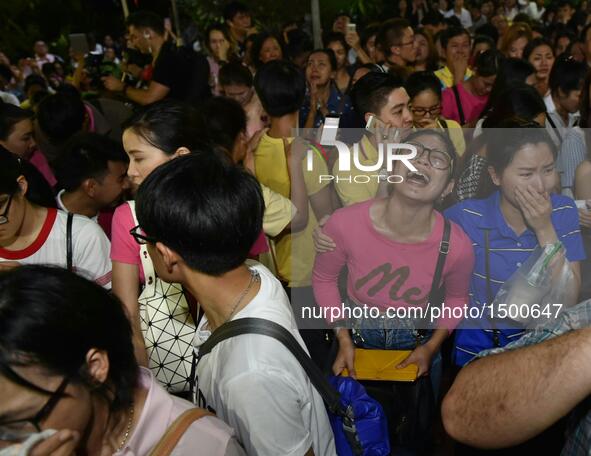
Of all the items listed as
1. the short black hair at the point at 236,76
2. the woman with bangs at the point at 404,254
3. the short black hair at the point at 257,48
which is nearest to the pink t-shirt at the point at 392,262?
the woman with bangs at the point at 404,254

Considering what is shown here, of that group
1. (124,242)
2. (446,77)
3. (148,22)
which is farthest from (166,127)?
(446,77)

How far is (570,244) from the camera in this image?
2273 millimetres

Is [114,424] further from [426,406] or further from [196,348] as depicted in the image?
[426,406]

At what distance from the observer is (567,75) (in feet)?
12.9

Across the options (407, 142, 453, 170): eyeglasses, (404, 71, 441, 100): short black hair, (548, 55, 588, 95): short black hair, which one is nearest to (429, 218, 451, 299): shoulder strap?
(407, 142, 453, 170): eyeglasses

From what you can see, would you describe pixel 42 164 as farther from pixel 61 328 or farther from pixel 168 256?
pixel 61 328

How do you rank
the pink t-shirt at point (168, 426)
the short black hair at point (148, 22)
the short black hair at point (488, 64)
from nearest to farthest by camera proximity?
the pink t-shirt at point (168, 426) < the short black hair at point (488, 64) < the short black hair at point (148, 22)

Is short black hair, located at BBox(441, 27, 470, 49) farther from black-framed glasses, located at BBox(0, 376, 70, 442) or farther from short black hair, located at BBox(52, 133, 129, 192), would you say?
black-framed glasses, located at BBox(0, 376, 70, 442)

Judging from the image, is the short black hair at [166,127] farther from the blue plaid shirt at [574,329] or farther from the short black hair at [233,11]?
the short black hair at [233,11]

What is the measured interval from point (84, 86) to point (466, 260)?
252 inches

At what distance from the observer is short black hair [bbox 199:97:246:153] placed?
9.07 ft

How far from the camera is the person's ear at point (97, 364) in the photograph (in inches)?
43.3

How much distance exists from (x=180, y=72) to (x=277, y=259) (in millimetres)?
2402

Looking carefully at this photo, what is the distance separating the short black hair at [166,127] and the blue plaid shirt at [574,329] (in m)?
1.34
